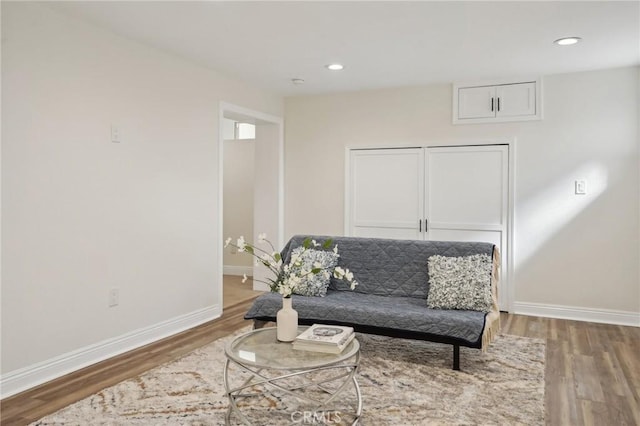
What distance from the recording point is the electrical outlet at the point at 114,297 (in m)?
3.38

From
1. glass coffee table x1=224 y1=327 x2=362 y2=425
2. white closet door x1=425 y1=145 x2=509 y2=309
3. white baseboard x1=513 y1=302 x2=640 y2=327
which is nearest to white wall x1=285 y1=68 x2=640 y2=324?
white baseboard x1=513 y1=302 x2=640 y2=327

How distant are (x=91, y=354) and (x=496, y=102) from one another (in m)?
4.28

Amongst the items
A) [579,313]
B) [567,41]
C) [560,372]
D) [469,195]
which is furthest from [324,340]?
[579,313]

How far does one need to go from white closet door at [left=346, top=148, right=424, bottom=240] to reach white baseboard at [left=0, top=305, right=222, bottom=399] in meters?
2.06

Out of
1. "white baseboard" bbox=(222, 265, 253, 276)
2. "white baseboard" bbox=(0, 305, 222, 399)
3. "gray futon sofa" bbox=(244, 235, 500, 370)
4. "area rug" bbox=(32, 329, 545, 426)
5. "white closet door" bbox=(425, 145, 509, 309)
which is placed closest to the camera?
"area rug" bbox=(32, 329, 545, 426)

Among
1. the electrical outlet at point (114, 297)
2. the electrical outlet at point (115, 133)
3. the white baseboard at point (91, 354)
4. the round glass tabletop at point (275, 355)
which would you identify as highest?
the electrical outlet at point (115, 133)

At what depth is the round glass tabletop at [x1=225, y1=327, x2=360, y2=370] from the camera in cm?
208

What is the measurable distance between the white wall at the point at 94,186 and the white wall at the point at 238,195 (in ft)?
7.73

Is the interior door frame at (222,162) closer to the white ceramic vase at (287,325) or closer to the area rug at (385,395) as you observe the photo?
the area rug at (385,395)

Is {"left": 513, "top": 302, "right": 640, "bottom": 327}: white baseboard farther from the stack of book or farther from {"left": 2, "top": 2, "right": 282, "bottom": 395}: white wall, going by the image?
{"left": 2, "top": 2, "right": 282, "bottom": 395}: white wall

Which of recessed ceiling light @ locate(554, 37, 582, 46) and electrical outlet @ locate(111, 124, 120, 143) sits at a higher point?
recessed ceiling light @ locate(554, 37, 582, 46)

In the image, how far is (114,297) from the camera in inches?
134

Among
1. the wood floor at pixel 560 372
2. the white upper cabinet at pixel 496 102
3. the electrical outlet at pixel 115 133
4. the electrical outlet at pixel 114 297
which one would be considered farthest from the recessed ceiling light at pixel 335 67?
the electrical outlet at pixel 114 297

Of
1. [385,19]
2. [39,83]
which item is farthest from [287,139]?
[39,83]
